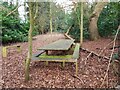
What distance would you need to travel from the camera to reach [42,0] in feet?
6.57

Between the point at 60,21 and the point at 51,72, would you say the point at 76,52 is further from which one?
the point at 60,21

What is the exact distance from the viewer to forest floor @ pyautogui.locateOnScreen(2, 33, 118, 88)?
1974 millimetres

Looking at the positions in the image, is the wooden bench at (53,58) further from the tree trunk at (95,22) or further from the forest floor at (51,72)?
the tree trunk at (95,22)

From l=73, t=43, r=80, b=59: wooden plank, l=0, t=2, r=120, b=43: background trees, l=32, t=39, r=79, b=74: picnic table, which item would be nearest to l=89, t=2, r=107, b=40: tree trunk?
l=0, t=2, r=120, b=43: background trees

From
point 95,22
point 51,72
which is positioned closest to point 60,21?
point 51,72

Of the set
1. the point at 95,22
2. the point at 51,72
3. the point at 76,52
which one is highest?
the point at 95,22

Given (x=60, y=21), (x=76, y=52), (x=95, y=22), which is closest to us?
(x=60, y=21)

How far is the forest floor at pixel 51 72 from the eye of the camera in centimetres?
197

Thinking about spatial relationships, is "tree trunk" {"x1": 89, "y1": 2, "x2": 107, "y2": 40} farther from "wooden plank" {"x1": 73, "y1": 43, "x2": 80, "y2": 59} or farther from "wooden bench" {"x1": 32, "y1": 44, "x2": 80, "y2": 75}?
"wooden bench" {"x1": 32, "y1": 44, "x2": 80, "y2": 75}

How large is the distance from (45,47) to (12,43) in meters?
0.83

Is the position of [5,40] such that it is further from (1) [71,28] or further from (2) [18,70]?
(1) [71,28]

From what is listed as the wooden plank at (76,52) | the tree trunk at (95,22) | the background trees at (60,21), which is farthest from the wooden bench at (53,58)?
the tree trunk at (95,22)

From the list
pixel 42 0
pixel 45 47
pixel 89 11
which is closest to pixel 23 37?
pixel 45 47

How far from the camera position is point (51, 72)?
2168mm
